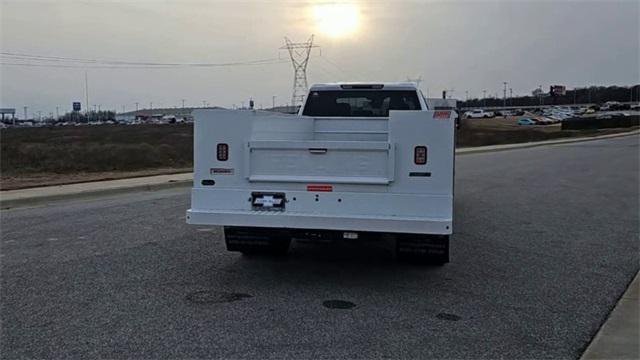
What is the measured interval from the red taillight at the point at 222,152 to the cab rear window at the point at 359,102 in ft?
10.0

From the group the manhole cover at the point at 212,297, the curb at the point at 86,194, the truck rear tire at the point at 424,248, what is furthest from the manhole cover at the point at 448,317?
the curb at the point at 86,194

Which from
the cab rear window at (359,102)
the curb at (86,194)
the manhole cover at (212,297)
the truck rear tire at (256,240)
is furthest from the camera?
the curb at (86,194)

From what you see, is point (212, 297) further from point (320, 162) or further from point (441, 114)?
point (441, 114)

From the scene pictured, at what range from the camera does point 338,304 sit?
5754 mm

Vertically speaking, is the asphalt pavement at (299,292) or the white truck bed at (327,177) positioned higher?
the white truck bed at (327,177)

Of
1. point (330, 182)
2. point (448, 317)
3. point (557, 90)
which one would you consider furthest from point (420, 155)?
point (557, 90)

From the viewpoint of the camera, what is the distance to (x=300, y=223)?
20.0ft

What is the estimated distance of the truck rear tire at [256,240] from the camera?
6.30 m

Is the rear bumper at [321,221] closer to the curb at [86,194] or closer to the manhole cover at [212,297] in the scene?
the manhole cover at [212,297]

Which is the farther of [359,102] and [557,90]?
[557,90]

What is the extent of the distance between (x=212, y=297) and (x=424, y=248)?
2198 mm

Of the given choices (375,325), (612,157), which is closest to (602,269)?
(375,325)

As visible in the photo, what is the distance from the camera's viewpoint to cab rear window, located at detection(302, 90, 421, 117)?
9.05 meters

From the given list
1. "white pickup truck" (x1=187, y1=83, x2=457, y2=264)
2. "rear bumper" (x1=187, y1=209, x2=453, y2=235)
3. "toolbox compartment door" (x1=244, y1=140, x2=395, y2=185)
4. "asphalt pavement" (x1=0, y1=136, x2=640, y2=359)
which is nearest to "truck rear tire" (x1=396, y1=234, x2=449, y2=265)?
"white pickup truck" (x1=187, y1=83, x2=457, y2=264)
